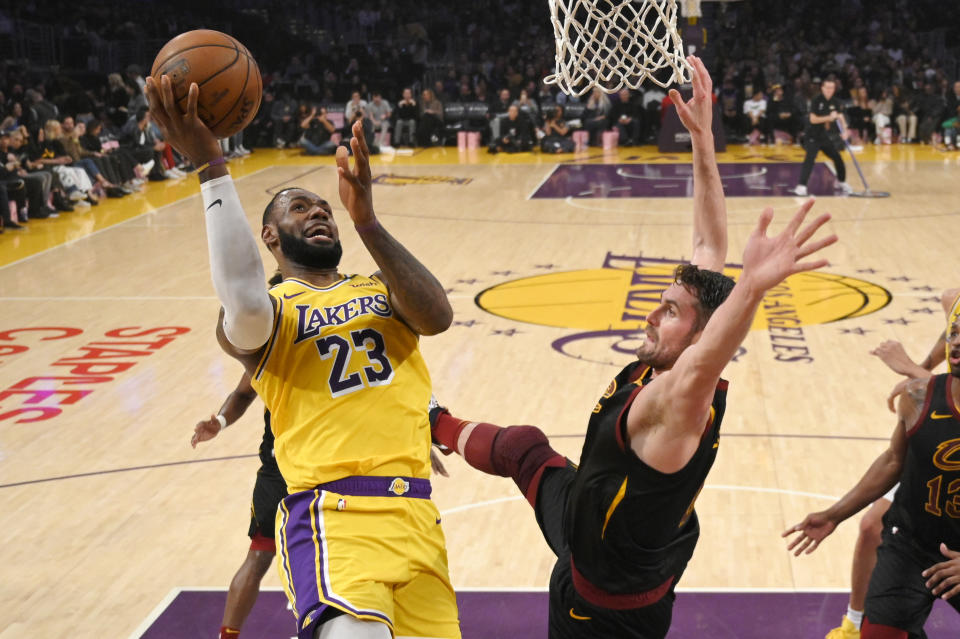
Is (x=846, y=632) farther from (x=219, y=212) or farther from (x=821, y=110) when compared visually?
(x=821, y=110)

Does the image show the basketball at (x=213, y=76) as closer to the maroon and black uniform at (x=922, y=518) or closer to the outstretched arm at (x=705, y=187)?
the outstretched arm at (x=705, y=187)

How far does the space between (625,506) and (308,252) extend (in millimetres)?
1434

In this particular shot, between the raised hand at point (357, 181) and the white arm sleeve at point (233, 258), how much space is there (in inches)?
12.3

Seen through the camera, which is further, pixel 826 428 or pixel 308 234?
pixel 826 428

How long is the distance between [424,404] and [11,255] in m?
11.5

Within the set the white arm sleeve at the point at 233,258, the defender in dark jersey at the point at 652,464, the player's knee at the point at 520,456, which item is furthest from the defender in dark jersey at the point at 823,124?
the white arm sleeve at the point at 233,258

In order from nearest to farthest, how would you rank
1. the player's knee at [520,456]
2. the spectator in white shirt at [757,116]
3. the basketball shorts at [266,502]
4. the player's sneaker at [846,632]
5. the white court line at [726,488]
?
the player's knee at [520,456]
the basketball shorts at [266,502]
the player's sneaker at [846,632]
the white court line at [726,488]
the spectator in white shirt at [757,116]

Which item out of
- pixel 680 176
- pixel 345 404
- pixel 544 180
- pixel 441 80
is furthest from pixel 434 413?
pixel 441 80

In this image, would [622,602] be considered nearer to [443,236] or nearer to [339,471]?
[339,471]

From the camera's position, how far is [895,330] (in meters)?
9.80

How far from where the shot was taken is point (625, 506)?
10.5 ft

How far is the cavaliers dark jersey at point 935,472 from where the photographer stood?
12.7ft

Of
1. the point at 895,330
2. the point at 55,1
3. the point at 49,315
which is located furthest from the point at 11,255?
the point at 55,1

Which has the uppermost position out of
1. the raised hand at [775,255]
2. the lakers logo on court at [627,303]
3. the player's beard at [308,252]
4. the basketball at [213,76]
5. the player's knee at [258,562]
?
the basketball at [213,76]
